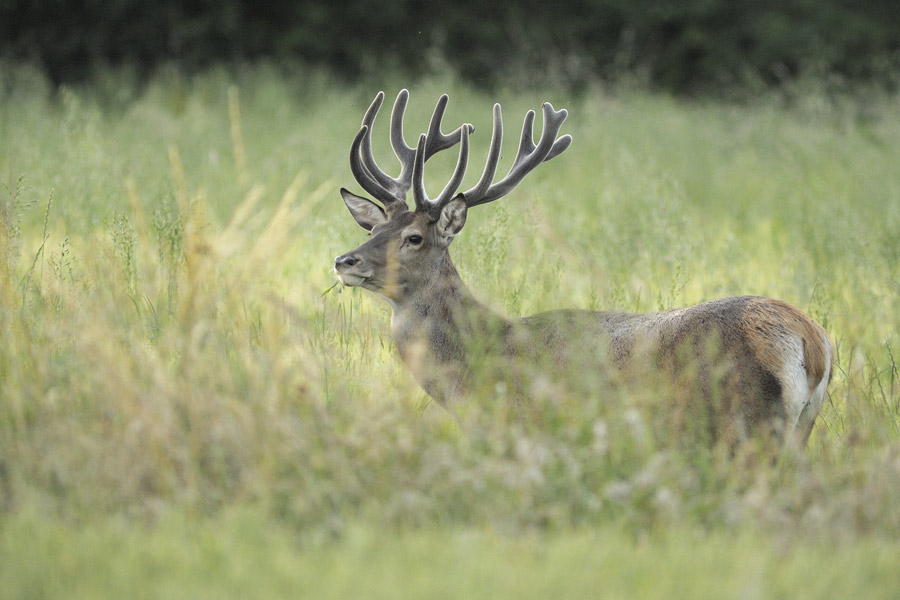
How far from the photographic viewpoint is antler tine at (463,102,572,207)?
5074 mm

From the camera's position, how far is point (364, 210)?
5.21m

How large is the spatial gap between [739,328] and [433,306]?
1.43 metres

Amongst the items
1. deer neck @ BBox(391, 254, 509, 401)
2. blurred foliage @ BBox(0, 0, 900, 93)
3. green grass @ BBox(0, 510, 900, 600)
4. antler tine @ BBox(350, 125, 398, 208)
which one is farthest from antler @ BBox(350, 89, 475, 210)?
blurred foliage @ BBox(0, 0, 900, 93)

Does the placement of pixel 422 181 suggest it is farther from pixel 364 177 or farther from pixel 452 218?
pixel 364 177

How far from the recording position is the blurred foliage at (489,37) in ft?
54.4

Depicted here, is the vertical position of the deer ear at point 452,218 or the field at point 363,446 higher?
the deer ear at point 452,218

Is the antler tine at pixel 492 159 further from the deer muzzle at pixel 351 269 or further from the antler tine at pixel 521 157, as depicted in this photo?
the deer muzzle at pixel 351 269

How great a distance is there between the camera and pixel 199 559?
2.93m

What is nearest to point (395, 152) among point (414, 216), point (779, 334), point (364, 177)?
point (364, 177)

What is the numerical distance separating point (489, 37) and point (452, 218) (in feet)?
44.4

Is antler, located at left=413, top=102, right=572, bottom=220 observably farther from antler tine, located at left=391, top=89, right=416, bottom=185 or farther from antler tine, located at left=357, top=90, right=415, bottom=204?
antler tine, located at left=391, top=89, right=416, bottom=185

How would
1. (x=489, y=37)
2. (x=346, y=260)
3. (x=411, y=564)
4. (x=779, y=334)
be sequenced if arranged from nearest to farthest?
(x=411, y=564)
(x=779, y=334)
(x=346, y=260)
(x=489, y=37)

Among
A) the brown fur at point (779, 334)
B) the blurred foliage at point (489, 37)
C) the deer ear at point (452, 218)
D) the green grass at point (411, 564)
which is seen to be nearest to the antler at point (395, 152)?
the deer ear at point (452, 218)

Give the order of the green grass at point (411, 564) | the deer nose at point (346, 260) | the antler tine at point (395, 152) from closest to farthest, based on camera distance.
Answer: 1. the green grass at point (411, 564)
2. the deer nose at point (346, 260)
3. the antler tine at point (395, 152)
